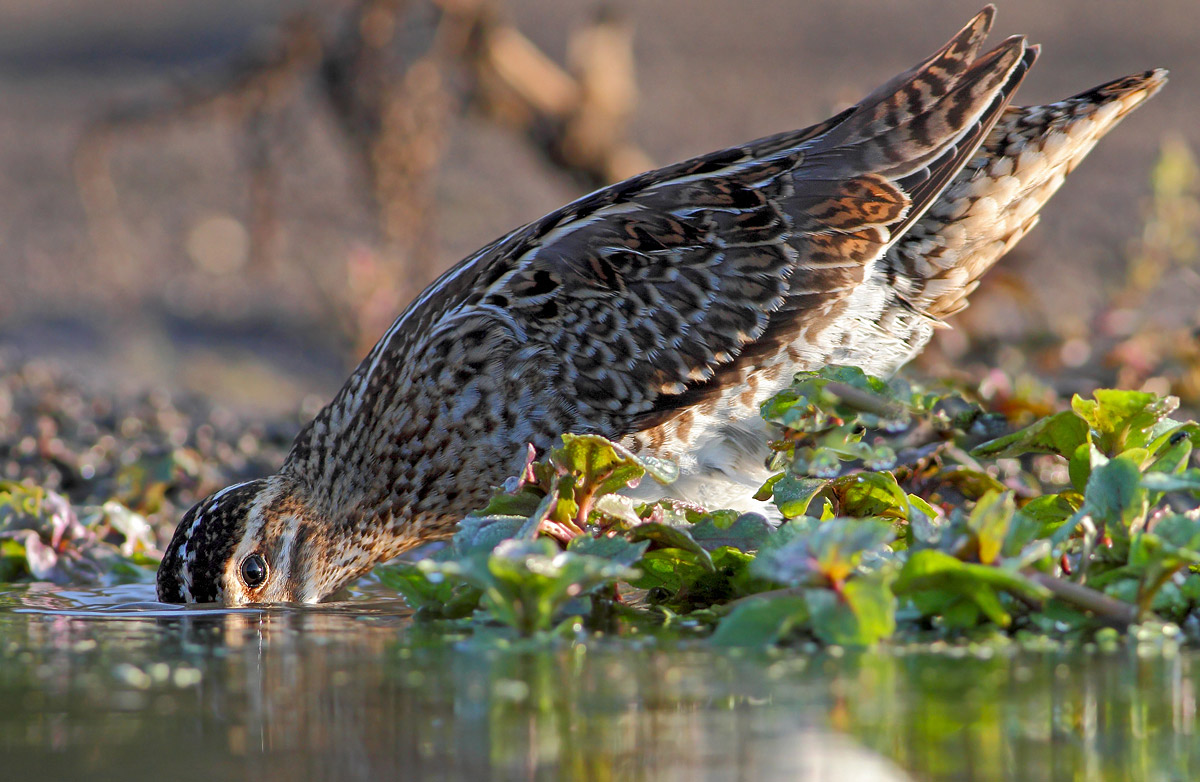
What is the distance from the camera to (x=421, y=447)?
527 centimetres

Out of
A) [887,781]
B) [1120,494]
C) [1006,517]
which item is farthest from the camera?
[1120,494]

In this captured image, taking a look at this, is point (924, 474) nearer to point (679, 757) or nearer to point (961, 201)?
point (961, 201)

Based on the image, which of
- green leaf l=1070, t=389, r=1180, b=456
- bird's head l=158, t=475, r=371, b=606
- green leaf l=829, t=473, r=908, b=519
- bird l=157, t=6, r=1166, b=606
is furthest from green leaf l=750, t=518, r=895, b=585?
bird's head l=158, t=475, r=371, b=606

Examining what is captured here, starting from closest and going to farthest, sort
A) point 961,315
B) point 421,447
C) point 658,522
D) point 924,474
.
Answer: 1. point 658,522
2. point 924,474
3. point 421,447
4. point 961,315

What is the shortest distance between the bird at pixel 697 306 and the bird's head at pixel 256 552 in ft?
0.04

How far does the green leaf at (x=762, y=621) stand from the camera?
299 centimetres

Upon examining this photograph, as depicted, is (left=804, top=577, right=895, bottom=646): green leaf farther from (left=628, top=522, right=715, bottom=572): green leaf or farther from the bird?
the bird

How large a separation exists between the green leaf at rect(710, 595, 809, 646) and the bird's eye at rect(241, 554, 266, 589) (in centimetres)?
247

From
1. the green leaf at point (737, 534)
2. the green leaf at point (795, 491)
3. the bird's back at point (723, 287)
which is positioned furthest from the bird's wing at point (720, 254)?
the green leaf at point (737, 534)

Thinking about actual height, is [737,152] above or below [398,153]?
below

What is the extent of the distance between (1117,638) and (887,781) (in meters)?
1.22

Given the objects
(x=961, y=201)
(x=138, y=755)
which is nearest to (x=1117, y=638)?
(x=138, y=755)

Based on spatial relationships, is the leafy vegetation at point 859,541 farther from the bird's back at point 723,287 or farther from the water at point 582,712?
the bird's back at point 723,287

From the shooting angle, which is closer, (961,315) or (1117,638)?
(1117,638)
